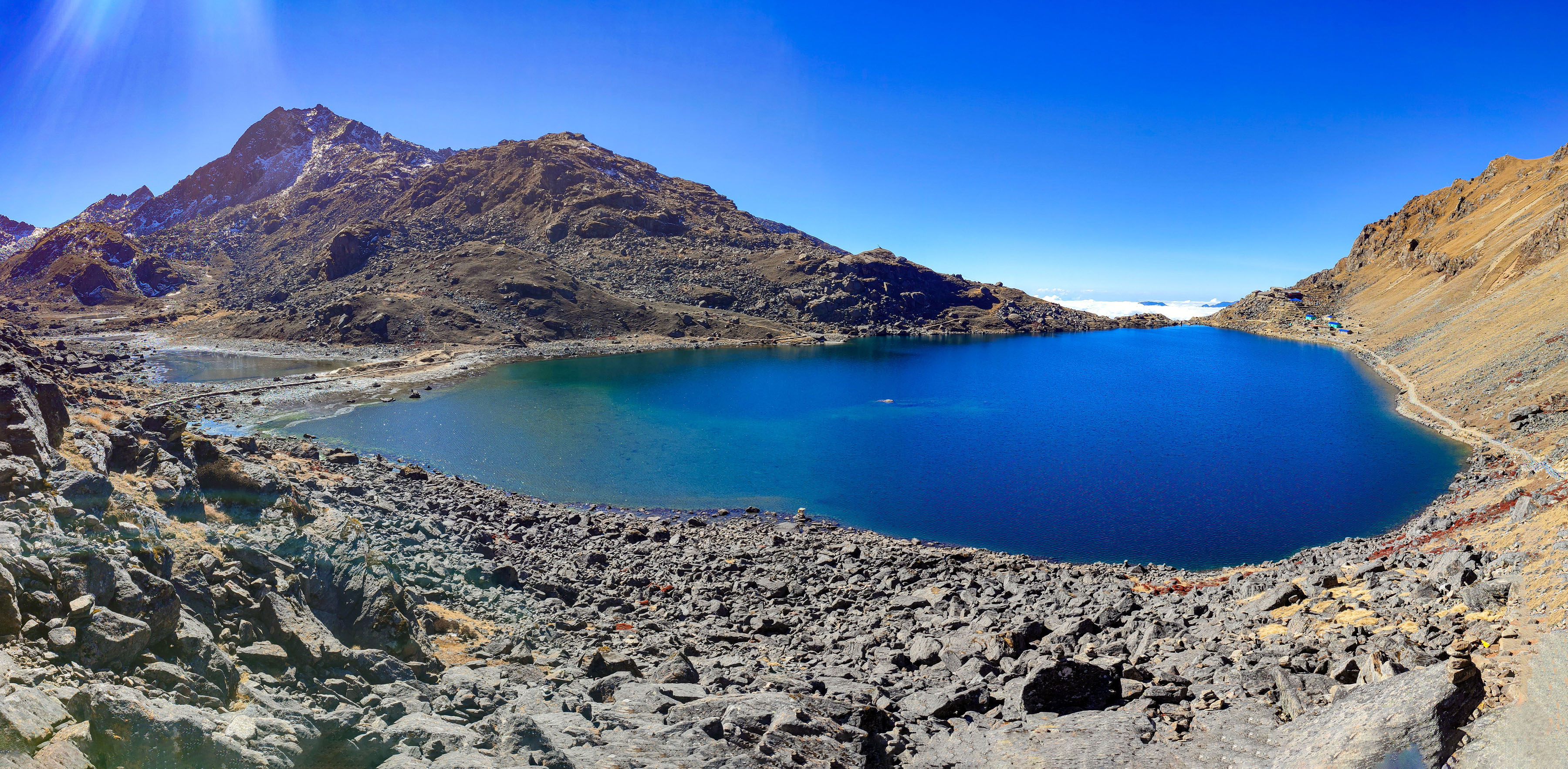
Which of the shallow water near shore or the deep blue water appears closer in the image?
the deep blue water

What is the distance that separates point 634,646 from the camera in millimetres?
19750

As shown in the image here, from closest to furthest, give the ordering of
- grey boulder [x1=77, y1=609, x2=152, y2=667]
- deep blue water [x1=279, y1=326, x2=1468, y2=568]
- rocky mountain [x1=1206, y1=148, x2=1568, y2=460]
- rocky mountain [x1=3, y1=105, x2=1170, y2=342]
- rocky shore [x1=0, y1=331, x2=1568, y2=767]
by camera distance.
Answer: grey boulder [x1=77, y1=609, x2=152, y2=667], rocky shore [x1=0, y1=331, x2=1568, y2=767], deep blue water [x1=279, y1=326, x2=1468, y2=568], rocky mountain [x1=1206, y1=148, x2=1568, y2=460], rocky mountain [x1=3, y1=105, x2=1170, y2=342]

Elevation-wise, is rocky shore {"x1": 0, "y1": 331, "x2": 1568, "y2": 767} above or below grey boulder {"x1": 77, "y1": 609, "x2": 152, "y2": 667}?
below

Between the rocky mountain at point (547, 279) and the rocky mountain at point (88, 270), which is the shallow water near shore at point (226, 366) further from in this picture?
the rocky mountain at point (88, 270)

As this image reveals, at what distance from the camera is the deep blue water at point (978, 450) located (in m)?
37.6

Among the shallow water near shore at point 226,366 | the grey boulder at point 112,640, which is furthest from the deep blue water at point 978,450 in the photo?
the grey boulder at point 112,640

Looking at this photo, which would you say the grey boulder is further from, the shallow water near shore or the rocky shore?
the shallow water near shore

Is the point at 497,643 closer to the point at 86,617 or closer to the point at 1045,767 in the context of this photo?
the point at 86,617

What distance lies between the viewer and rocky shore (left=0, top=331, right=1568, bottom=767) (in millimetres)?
9484

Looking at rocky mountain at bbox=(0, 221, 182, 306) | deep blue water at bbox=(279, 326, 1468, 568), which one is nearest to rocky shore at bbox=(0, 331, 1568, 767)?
deep blue water at bbox=(279, 326, 1468, 568)

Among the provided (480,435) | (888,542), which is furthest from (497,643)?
(480,435)

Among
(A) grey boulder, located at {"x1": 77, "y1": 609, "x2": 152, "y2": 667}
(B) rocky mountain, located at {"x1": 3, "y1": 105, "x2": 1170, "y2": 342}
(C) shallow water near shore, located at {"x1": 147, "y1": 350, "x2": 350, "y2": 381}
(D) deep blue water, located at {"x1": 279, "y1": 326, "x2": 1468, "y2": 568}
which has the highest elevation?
(B) rocky mountain, located at {"x1": 3, "y1": 105, "x2": 1170, "y2": 342}

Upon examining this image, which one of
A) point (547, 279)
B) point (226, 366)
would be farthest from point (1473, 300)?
point (226, 366)

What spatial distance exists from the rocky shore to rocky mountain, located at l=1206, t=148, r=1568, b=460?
106ft
